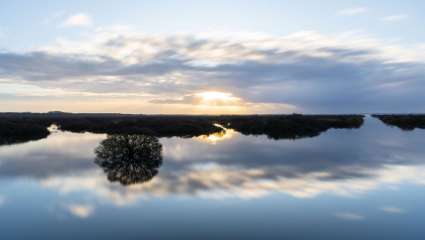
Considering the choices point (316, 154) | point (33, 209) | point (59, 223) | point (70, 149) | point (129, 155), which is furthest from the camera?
point (70, 149)

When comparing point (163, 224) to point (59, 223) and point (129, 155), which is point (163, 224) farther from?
point (129, 155)

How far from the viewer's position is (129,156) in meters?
39.9

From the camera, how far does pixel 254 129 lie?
366ft

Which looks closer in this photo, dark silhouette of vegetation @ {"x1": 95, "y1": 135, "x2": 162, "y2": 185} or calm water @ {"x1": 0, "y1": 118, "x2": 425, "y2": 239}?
calm water @ {"x1": 0, "y1": 118, "x2": 425, "y2": 239}

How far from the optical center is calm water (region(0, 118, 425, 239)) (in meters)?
21.0

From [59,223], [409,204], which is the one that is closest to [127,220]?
[59,223]

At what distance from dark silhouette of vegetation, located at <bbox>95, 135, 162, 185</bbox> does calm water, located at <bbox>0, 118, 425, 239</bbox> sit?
244mm

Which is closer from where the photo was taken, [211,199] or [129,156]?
[211,199]

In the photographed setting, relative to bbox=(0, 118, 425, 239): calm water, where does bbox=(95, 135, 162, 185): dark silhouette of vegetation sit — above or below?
above

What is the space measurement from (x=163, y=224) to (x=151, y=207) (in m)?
3.48

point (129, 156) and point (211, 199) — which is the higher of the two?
point (129, 156)

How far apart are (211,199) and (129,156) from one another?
1446 centimetres

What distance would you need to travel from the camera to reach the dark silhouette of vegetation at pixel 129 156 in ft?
121

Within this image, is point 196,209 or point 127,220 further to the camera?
point 196,209
